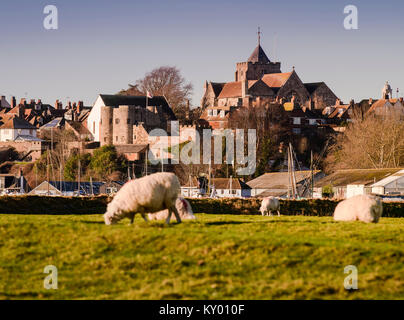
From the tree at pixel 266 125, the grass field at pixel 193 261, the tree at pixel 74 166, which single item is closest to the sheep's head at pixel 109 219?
the grass field at pixel 193 261

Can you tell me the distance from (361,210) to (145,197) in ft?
31.1

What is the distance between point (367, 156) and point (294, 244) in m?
103

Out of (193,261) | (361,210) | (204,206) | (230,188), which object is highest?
(361,210)

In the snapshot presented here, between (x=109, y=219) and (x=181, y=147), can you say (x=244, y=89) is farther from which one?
(x=109, y=219)

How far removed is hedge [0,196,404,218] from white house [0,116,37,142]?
140420 millimetres

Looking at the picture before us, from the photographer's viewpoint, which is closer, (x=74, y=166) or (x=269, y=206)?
(x=269, y=206)

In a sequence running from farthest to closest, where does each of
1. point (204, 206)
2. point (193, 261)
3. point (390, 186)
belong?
point (390, 186) < point (204, 206) < point (193, 261)

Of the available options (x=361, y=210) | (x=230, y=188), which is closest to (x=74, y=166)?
Answer: (x=230, y=188)

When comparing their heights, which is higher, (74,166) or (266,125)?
(266,125)

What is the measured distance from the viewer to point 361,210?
33062mm

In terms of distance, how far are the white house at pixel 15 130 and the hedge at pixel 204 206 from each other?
140420 millimetres

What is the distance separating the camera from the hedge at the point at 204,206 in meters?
51.2

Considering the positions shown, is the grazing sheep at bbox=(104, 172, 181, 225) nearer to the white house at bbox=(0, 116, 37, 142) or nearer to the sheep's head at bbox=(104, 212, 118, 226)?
the sheep's head at bbox=(104, 212, 118, 226)
